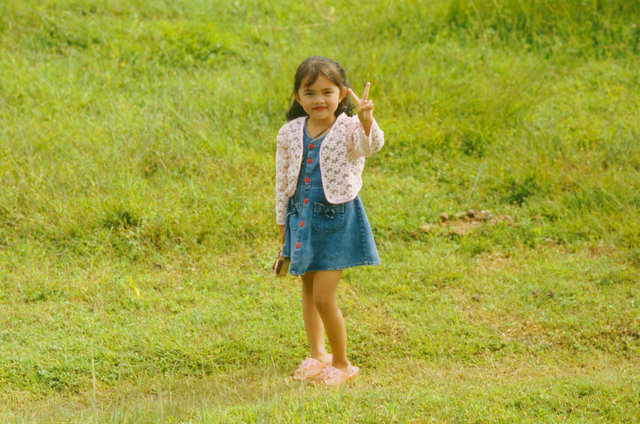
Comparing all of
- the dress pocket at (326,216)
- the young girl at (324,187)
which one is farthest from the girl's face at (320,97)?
the dress pocket at (326,216)

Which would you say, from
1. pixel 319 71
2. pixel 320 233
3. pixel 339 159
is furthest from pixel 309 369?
pixel 319 71

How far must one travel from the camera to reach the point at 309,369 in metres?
4.47

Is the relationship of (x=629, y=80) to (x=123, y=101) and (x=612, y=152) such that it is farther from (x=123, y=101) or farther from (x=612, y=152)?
(x=123, y=101)

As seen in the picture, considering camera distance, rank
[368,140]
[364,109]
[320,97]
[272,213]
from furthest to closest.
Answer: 1. [272,213]
2. [320,97]
3. [368,140]
4. [364,109]

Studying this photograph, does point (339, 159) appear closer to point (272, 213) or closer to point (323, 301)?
point (323, 301)

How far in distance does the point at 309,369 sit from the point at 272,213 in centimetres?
191

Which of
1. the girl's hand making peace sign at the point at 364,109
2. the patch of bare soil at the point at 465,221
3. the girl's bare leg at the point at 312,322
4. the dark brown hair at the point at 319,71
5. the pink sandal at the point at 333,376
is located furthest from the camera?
the patch of bare soil at the point at 465,221

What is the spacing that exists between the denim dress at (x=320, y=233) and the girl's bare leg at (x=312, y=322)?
19 centimetres

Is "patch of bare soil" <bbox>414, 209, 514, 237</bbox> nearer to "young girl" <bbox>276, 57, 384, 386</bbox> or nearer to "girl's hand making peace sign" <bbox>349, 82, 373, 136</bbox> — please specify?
"young girl" <bbox>276, 57, 384, 386</bbox>

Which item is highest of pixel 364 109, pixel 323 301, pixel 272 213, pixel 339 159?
pixel 364 109

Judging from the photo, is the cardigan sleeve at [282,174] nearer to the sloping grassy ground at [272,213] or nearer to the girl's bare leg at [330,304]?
the girl's bare leg at [330,304]

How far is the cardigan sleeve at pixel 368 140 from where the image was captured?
3992 mm

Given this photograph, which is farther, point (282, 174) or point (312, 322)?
point (312, 322)

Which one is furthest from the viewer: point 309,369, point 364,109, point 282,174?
point 309,369
